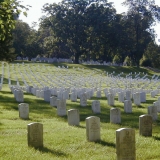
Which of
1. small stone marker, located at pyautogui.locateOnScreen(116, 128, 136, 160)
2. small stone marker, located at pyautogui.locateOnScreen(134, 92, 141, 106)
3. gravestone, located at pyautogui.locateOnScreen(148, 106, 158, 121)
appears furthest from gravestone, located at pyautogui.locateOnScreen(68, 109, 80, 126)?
small stone marker, located at pyautogui.locateOnScreen(134, 92, 141, 106)

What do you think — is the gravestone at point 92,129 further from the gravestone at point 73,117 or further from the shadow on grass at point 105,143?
the gravestone at point 73,117

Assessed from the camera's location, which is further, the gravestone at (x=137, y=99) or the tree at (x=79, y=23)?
the tree at (x=79, y=23)

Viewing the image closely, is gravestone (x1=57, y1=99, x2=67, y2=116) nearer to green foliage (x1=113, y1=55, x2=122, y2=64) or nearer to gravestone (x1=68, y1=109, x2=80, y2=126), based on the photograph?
gravestone (x1=68, y1=109, x2=80, y2=126)

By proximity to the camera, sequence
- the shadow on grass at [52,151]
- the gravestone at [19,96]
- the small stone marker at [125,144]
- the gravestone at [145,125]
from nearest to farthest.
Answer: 1. the small stone marker at [125,144]
2. the shadow on grass at [52,151]
3. the gravestone at [145,125]
4. the gravestone at [19,96]

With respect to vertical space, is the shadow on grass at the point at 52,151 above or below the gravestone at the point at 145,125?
below

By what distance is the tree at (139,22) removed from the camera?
248ft

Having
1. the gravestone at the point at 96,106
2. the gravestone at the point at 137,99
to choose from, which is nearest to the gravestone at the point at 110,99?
the gravestone at the point at 137,99

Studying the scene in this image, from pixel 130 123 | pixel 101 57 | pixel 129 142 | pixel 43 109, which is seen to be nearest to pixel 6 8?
pixel 129 142

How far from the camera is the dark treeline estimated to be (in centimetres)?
7406

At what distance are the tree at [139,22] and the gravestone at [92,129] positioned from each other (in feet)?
213

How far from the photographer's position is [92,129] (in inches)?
396

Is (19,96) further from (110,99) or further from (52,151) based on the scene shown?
(52,151)

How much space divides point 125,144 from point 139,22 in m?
70.2

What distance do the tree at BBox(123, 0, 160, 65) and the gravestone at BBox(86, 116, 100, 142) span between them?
64.9m
